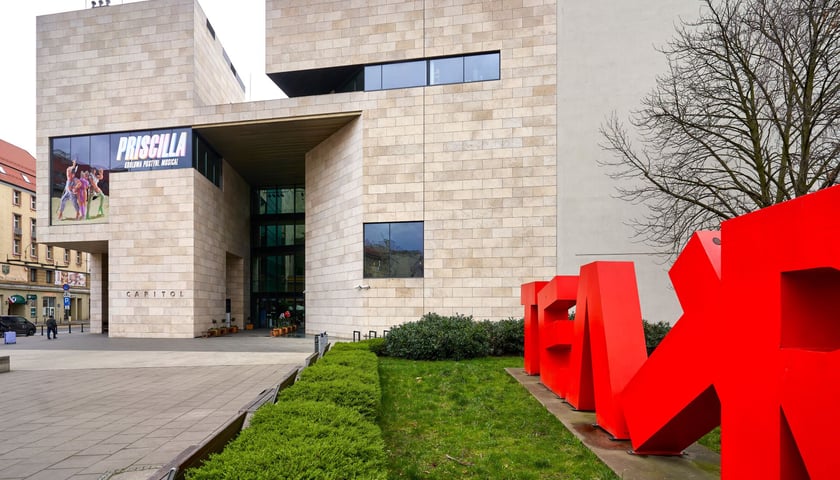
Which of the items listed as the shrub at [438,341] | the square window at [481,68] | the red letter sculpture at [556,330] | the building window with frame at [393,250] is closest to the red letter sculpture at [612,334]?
the red letter sculpture at [556,330]

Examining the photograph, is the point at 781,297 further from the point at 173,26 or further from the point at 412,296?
the point at 173,26

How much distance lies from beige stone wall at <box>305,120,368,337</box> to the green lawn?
12.6 m

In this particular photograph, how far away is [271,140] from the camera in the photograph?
27109 mm

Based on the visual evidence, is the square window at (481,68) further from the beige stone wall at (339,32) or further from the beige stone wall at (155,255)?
the beige stone wall at (155,255)

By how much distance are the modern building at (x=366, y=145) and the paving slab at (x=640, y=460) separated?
14.4m

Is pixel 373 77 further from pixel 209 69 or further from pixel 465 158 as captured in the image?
pixel 209 69

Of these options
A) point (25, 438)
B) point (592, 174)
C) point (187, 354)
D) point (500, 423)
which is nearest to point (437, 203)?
point (592, 174)

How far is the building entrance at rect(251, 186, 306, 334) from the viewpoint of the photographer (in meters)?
37.1

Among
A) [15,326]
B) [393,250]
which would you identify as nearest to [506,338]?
[393,250]

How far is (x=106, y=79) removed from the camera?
26.2 m

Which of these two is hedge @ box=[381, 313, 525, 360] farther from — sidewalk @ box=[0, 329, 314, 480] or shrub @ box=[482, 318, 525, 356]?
sidewalk @ box=[0, 329, 314, 480]

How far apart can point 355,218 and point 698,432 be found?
19151mm

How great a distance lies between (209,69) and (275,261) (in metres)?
15.1

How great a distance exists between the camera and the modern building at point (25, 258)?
1943 inches
